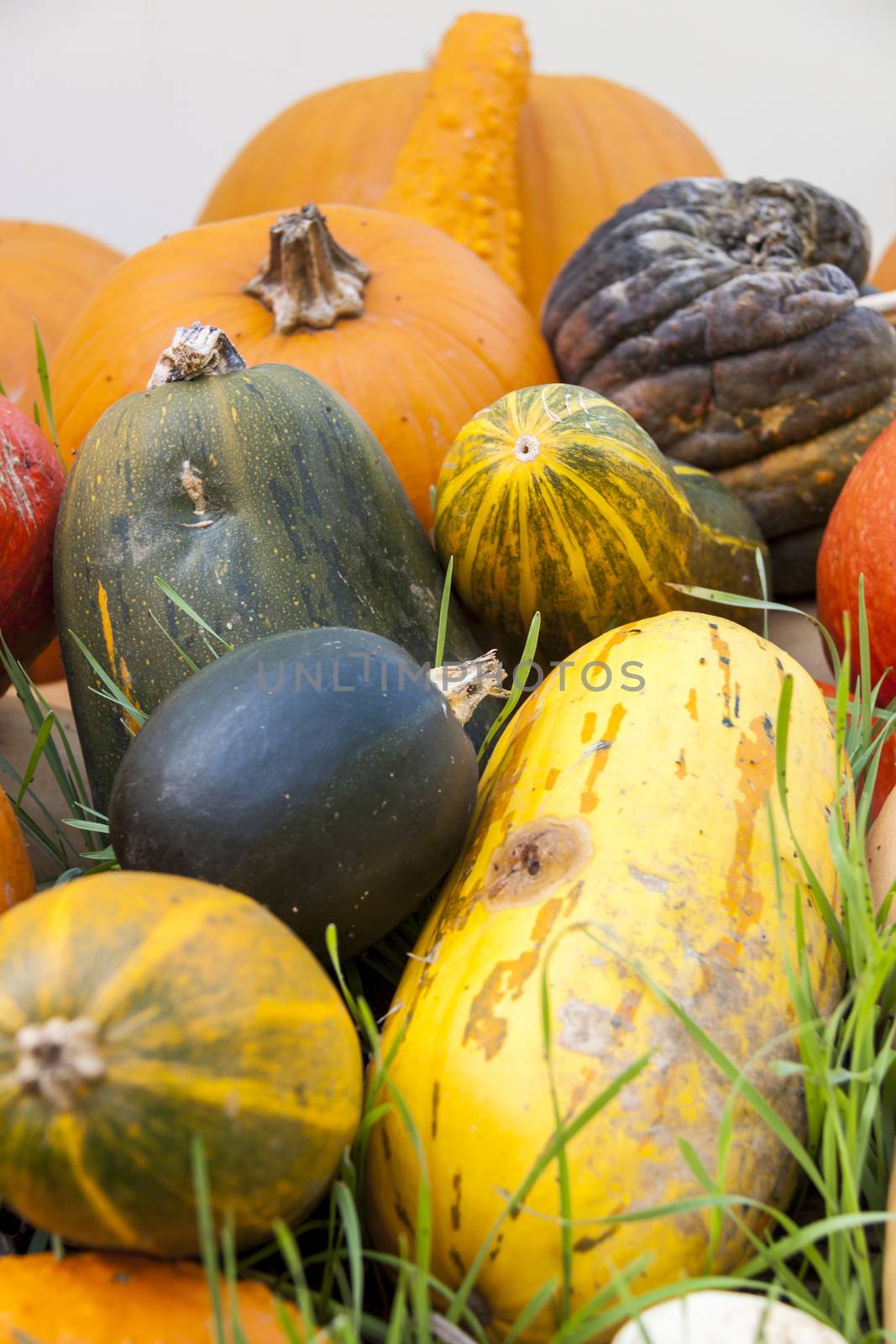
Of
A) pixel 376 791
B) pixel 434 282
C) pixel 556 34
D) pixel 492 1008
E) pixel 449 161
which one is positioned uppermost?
pixel 556 34

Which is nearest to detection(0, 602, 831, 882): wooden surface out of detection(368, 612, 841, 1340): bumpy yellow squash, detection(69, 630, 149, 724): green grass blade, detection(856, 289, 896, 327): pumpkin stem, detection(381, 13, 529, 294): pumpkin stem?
detection(69, 630, 149, 724): green grass blade

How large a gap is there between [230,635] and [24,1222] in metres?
0.56

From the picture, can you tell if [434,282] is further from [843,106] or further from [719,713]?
[843,106]

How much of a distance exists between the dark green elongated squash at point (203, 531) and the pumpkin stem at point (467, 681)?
0.18 m

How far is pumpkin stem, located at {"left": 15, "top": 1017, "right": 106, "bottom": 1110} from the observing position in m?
0.65

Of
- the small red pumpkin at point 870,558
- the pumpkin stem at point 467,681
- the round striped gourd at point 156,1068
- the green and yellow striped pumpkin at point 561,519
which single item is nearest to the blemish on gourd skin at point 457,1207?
the round striped gourd at point 156,1068

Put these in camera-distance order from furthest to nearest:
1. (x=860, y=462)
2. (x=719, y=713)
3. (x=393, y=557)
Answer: (x=860, y=462)
(x=393, y=557)
(x=719, y=713)

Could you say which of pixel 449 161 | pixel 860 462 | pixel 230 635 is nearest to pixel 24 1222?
pixel 230 635

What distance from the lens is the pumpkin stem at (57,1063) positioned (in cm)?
65

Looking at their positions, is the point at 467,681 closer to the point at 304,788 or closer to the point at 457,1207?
the point at 304,788

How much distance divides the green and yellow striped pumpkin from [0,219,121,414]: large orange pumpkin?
1127 mm

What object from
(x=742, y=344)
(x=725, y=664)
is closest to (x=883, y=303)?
(x=742, y=344)

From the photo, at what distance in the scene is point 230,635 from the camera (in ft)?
3.95

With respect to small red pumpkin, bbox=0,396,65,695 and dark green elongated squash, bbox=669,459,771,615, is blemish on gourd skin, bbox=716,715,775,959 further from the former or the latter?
small red pumpkin, bbox=0,396,65,695
